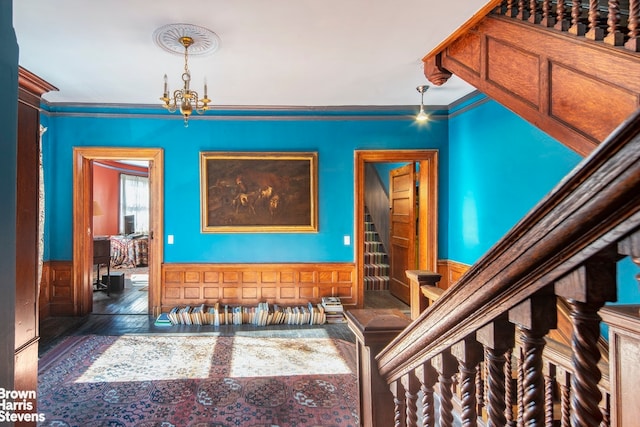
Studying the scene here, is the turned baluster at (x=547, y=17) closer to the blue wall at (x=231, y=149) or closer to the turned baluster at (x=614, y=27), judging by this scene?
the turned baluster at (x=614, y=27)

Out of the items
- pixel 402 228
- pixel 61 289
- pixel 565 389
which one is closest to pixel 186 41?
pixel 565 389

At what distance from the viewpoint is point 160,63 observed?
10.5ft

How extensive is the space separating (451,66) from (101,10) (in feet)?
8.47

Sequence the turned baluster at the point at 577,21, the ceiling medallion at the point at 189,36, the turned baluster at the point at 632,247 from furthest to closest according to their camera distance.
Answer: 1. the ceiling medallion at the point at 189,36
2. the turned baluster at the point at 577,21
3. the turned baluster at the point at 632,247

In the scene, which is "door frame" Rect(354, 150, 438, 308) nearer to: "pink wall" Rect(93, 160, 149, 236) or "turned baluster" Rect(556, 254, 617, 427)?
"turned baluster" Rect(556, 254, 617, 427)

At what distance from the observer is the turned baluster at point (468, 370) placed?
0.71 meters

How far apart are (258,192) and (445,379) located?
13.0 feet

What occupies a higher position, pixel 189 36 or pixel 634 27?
pixel 189 36

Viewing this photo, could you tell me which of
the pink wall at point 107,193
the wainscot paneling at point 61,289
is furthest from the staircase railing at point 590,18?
the pink wall at point 107,193

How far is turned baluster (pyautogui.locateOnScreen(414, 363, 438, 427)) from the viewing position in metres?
0.91

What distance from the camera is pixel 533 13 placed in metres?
2.14

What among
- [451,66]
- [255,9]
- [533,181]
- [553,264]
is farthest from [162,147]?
[553,264]

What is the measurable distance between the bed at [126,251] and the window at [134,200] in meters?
1.13

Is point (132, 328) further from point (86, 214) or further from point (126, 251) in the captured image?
point (126, 251)
